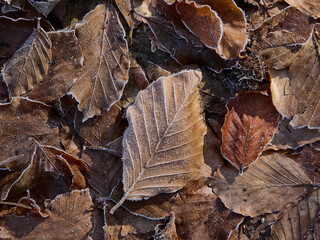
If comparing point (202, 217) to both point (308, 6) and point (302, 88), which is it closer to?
point (302, 88)

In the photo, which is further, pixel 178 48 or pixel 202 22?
pixel 178 48

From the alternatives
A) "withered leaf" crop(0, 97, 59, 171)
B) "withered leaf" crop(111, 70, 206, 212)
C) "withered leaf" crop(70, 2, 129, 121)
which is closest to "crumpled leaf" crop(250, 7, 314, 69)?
"withered leaf" crop(111, 70, 206, 212)

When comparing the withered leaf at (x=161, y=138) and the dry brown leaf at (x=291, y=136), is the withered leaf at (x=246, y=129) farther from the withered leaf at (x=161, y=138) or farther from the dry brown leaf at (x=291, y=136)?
the withered leaf at (x=161, y=138)

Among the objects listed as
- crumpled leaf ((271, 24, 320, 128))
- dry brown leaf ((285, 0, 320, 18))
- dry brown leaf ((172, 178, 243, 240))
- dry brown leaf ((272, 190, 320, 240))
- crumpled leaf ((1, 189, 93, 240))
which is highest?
dry brown leaf ((285, 0, 320, 18))

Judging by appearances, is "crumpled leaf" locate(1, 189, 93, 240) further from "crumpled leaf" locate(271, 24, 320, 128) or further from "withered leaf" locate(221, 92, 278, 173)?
"crumpled leaf" locate(271, 24, 320, 128)

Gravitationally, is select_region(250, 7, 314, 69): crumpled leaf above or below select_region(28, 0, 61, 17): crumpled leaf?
below

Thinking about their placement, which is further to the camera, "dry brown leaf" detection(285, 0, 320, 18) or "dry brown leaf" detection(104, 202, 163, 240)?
"dry brown leaf" detection(285, 0, 320, 18)

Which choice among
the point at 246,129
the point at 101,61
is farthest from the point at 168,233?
the point at 101,61

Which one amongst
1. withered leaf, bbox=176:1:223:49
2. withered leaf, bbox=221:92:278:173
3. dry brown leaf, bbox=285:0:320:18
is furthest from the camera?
dry brown leaf, bbox=285:0:320:18
